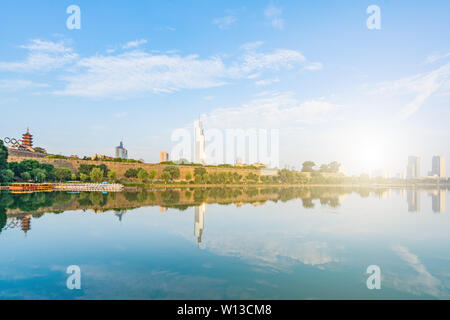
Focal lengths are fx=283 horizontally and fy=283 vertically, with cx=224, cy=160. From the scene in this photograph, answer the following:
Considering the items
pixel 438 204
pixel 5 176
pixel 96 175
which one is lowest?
pixel 438 204

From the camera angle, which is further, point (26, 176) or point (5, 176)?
point (26, 176)

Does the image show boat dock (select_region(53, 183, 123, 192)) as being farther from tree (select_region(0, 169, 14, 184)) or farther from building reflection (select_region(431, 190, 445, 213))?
building reflection (select_region(431, 190, 445, 213))

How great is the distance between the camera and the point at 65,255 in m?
11.0

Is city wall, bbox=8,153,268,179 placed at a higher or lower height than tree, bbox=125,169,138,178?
higher

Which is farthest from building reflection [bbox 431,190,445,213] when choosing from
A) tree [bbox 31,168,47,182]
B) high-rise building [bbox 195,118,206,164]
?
high-rise building [bbox 195,118,206,164]

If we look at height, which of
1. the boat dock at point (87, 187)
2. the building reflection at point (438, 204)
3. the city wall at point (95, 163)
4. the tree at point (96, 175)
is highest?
the city wall at point (95, 163)

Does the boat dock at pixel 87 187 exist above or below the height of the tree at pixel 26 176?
below

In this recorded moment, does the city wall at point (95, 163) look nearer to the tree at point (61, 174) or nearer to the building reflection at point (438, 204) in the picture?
the tree at point (61, 174)

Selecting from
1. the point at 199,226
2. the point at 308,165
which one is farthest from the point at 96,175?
the point at 308,165

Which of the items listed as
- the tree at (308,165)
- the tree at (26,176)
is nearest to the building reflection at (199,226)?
the tree at (26,176)

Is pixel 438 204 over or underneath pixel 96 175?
underneath

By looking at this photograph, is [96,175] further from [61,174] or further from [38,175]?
[38,175]

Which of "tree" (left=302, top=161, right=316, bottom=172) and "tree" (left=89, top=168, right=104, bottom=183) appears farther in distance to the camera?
"tree" (left=302, top=161, right=316, bottom=172)
